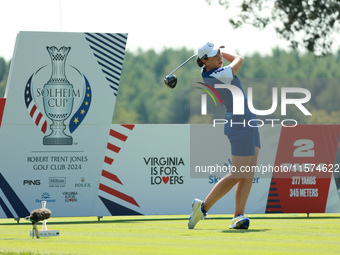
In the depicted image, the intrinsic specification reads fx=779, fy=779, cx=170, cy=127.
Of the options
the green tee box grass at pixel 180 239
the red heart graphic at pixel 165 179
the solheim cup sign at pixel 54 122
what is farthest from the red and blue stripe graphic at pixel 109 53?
the green tee box grass at pixel 180 239

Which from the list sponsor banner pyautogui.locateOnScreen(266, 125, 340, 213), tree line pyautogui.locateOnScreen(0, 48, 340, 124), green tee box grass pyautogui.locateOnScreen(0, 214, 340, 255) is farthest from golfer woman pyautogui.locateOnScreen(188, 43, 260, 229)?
tree line pyautogui.locateOnScreen(0, 48, 340, 124)

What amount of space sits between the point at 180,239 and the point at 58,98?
13.6 ft

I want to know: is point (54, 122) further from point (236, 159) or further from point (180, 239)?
point (180, 239)

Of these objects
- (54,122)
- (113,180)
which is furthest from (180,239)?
(54,122)

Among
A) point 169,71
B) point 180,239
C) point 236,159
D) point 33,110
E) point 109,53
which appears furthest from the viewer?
point 169,71

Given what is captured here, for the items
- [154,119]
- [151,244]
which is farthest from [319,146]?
[154,119]

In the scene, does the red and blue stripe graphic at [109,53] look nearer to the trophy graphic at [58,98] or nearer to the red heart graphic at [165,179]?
the trophy graphic at [58,98]

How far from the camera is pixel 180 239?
7355 mm

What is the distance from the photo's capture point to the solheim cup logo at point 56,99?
10797 mm

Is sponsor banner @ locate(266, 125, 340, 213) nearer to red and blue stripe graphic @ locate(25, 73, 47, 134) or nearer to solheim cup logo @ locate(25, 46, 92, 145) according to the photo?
solheim cup logo @ locate(25, 46, 92, 145)

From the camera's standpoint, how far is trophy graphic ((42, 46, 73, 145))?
35.4 feet

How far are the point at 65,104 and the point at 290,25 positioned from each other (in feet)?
16.9

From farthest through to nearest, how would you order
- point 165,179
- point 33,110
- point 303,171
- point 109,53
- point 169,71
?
point 169,71, point 303,171, point 165,179, point 109,53, point 33,110

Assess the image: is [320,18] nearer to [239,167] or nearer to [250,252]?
[239,167]
